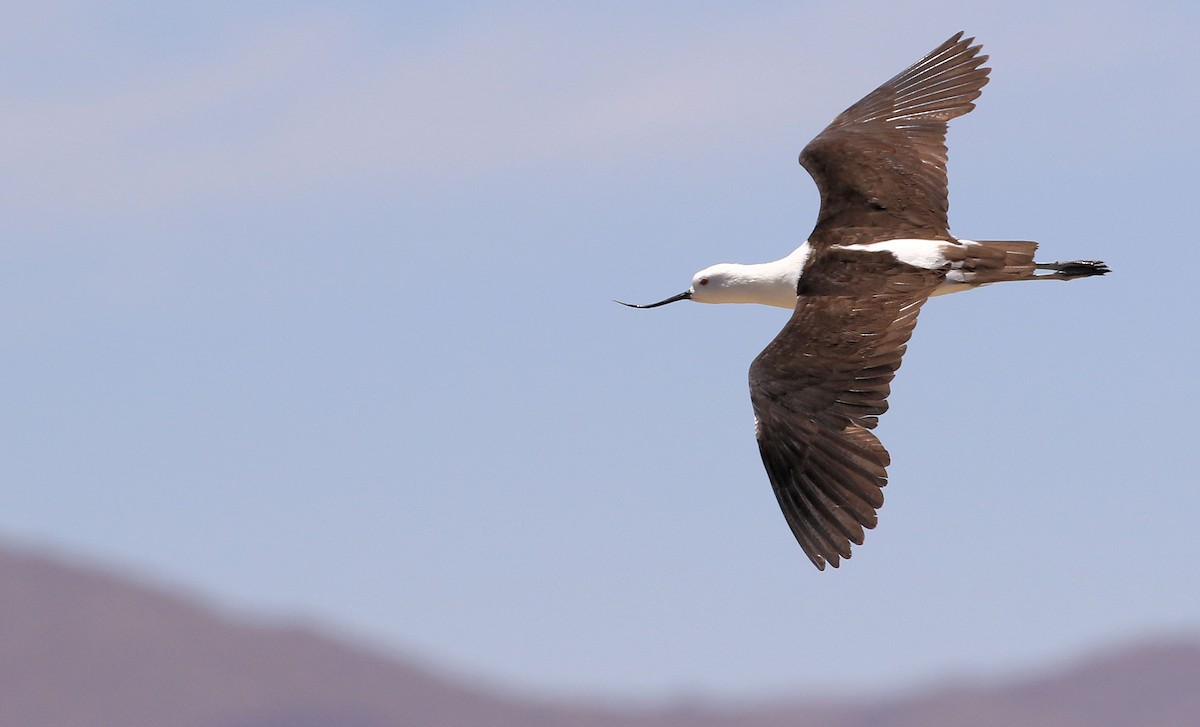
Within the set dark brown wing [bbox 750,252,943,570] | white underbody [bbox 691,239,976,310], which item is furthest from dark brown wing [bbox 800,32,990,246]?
dark brown wing [bbox 750,252,943,570]

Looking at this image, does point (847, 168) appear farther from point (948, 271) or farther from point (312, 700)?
point (312, 700)

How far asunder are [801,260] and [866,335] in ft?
4.13

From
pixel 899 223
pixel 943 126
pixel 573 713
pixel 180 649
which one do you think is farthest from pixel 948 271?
pixel 180 649

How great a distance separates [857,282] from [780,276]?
2.72ft

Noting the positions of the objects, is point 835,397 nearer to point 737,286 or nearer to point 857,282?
point 857,282

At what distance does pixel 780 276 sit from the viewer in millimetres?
13703

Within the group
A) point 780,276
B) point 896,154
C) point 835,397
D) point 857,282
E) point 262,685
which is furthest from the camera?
point 262,685

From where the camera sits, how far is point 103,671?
18512cm

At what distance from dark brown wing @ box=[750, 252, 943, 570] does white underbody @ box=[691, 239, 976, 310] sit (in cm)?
13

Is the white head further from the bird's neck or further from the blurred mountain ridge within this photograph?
the blurred mountain ridge

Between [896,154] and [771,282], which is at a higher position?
[896,154]

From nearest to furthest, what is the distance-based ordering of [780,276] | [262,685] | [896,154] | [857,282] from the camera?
[857,282] → [780,276] → [896,154] → [262,685]

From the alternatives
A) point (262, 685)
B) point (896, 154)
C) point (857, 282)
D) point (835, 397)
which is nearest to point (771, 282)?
point (857, 282)

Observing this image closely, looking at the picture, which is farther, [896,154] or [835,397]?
[896,154]
